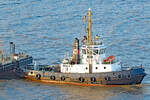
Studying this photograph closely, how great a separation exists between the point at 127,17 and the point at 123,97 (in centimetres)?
3997

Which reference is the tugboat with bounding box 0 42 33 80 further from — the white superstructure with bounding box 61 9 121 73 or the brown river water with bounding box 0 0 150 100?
the white superstructure with bounding box 61 9 121 73

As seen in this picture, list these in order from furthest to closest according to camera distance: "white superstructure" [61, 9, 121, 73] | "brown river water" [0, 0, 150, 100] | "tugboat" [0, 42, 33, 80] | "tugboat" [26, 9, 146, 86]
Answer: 1. "tugboat" [0, 42, 33, 80]
2. "white superstructure" [61, 9, 121, 73]
3. "tugboat" [26, 9, 146, 86]
4. "brown river water" [0, 0, 150, 100]

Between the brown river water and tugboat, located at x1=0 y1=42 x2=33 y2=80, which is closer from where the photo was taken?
the brown river water

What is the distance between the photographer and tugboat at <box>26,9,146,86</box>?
78.1m

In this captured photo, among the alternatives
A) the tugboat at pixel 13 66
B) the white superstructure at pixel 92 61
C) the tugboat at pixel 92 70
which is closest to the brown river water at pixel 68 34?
the tugboat at pixel 92 70

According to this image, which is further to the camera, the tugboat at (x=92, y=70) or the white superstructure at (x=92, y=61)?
the white superstructure at (x=92, y=61)

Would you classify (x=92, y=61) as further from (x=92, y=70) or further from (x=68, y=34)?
(x=68, y=34)

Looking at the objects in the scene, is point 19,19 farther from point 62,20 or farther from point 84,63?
point 84,63

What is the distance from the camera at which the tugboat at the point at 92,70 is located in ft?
256

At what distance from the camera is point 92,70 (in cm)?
7881

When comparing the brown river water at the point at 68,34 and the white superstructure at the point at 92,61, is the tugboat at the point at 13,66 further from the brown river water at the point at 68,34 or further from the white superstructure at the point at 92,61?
the white superstructure at the point at 92,61

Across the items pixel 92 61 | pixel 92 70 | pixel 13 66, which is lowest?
pixel 92 70

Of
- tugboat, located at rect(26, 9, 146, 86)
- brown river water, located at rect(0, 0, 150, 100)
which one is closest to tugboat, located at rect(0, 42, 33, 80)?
brown river water, located at rect(0, 0, 150, 100)

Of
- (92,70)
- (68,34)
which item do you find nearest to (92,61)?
(92,70)
